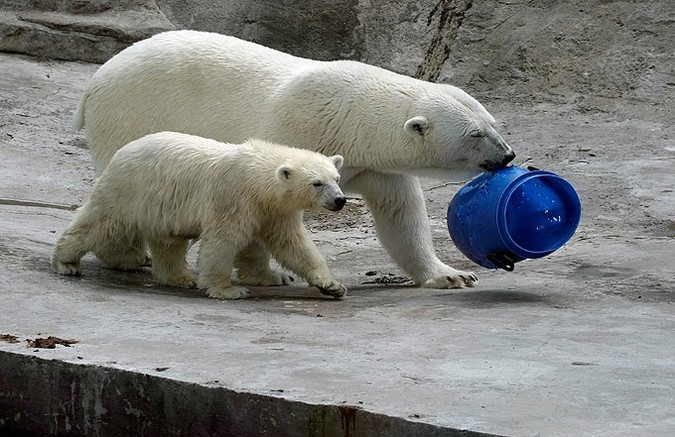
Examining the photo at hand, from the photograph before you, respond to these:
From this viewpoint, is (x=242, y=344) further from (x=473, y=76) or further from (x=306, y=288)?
(x=473, y=76)

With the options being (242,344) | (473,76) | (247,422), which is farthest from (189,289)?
(473,76)

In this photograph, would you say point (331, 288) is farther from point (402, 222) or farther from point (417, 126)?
point (417, 126)

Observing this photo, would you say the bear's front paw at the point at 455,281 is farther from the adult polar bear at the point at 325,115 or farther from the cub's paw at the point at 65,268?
the cub's paw at the point at 65,268

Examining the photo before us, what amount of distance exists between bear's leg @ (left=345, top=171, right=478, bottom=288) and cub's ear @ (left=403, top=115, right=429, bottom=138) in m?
0.33

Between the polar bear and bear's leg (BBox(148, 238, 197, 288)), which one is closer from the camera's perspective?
the polar bear

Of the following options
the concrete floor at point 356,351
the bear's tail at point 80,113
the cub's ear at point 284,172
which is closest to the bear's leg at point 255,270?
the concrete floor at point 356,351

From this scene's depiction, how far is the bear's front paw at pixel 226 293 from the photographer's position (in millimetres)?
4695

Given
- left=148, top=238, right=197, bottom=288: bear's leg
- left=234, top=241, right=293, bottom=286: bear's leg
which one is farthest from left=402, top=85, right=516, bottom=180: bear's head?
left=148, top=238, right=197, bottom=288: bear's leg

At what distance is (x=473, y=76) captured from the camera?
859cm

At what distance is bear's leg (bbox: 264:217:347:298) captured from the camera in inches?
187

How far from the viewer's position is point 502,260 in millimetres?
4824

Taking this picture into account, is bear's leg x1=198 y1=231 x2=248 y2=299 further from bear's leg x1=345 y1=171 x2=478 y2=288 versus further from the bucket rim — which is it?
the bucket rim

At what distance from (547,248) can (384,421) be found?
221 centimetres

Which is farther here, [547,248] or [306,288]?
[306,288]
